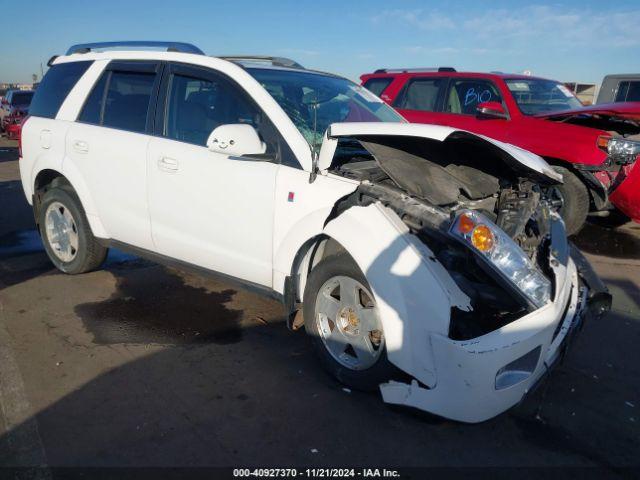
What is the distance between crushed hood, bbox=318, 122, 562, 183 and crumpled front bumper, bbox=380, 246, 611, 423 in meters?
0.70

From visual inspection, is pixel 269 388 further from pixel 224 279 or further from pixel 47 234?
pixel 47 234

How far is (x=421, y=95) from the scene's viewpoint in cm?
838

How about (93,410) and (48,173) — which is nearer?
(93,410)

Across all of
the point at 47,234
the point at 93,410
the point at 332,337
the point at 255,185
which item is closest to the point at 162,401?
the point at 93,410

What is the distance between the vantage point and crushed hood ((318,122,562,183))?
2.77 m

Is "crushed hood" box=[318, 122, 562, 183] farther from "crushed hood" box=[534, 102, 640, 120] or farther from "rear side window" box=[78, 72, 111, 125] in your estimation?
"crushed hood" box=[534, 102, 640, 120]

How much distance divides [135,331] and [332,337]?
1.58 metres

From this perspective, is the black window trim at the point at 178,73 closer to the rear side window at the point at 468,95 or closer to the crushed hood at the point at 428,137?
the crushed hood at the point at 428,137

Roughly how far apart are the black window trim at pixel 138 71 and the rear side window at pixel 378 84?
5.24 meters

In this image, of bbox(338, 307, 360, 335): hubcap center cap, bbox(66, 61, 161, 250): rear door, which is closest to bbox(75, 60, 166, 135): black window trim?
bbox(66, 61, 161, 250): rear door

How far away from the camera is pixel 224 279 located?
3773mm

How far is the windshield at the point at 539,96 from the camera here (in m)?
7.38

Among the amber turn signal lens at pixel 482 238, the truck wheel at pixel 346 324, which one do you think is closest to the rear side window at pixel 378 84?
the truck wheel at pixel 346 324

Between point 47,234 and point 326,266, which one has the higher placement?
point 326,266
